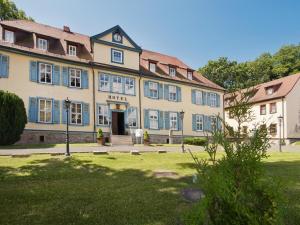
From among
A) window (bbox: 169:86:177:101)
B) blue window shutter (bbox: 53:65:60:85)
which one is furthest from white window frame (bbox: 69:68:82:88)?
window (bbox: 169:86:177:101)

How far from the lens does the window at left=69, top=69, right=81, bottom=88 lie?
75.8 feet

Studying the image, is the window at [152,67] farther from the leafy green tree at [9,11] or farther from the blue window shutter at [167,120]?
the leafy green tree at [9,11]

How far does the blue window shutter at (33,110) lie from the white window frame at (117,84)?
22.7 ft

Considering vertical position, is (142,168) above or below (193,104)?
below

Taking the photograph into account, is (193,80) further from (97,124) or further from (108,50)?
(97,124)

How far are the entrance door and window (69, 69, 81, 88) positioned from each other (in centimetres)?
442

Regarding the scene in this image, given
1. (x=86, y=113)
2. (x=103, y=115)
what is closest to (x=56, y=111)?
(x=86, y=113)

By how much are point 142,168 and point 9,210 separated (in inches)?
228

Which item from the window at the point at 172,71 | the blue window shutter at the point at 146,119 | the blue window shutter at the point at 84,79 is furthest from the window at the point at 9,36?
the window at the point at 172,71

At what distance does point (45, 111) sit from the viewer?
21.6 m

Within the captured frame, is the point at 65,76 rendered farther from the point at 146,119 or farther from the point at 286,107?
the point at 286,107

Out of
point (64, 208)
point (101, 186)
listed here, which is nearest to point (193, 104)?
point (101, 186)

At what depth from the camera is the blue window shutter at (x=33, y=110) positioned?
2076 centimetres

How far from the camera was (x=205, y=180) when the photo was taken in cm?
312
